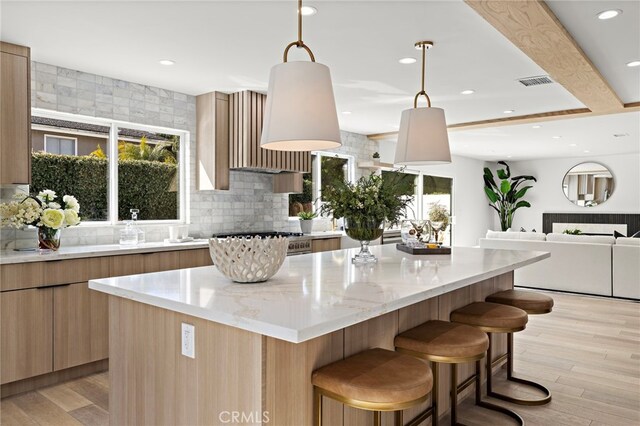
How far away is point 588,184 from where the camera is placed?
424 inches

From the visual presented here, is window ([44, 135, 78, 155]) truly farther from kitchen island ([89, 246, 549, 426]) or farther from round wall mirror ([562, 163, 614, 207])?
round wall mirror ([562, 163, 614, 207])

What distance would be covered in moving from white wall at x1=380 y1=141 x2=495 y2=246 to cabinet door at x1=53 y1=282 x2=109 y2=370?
7207 mm

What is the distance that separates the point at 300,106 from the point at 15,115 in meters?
2.67

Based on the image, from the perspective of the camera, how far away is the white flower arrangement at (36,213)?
338 centimetres

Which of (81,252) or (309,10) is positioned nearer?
(309,10)

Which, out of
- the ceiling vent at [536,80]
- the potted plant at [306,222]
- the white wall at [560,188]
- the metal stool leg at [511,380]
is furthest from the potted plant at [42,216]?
the white wall at [560,188]

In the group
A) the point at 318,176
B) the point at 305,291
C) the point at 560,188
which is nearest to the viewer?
the point at 305,291

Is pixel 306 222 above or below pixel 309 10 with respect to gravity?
below

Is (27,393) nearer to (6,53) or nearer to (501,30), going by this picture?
(6,53)

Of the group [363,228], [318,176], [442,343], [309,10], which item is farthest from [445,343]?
[318,176]

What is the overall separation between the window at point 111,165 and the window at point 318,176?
5.96ft

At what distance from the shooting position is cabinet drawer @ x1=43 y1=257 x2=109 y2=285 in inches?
130

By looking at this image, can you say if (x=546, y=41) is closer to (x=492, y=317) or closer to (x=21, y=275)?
(x=492, y=317)

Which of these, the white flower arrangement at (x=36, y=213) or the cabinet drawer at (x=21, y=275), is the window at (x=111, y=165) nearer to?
the white flower arrangement at (x=36, y=213)
